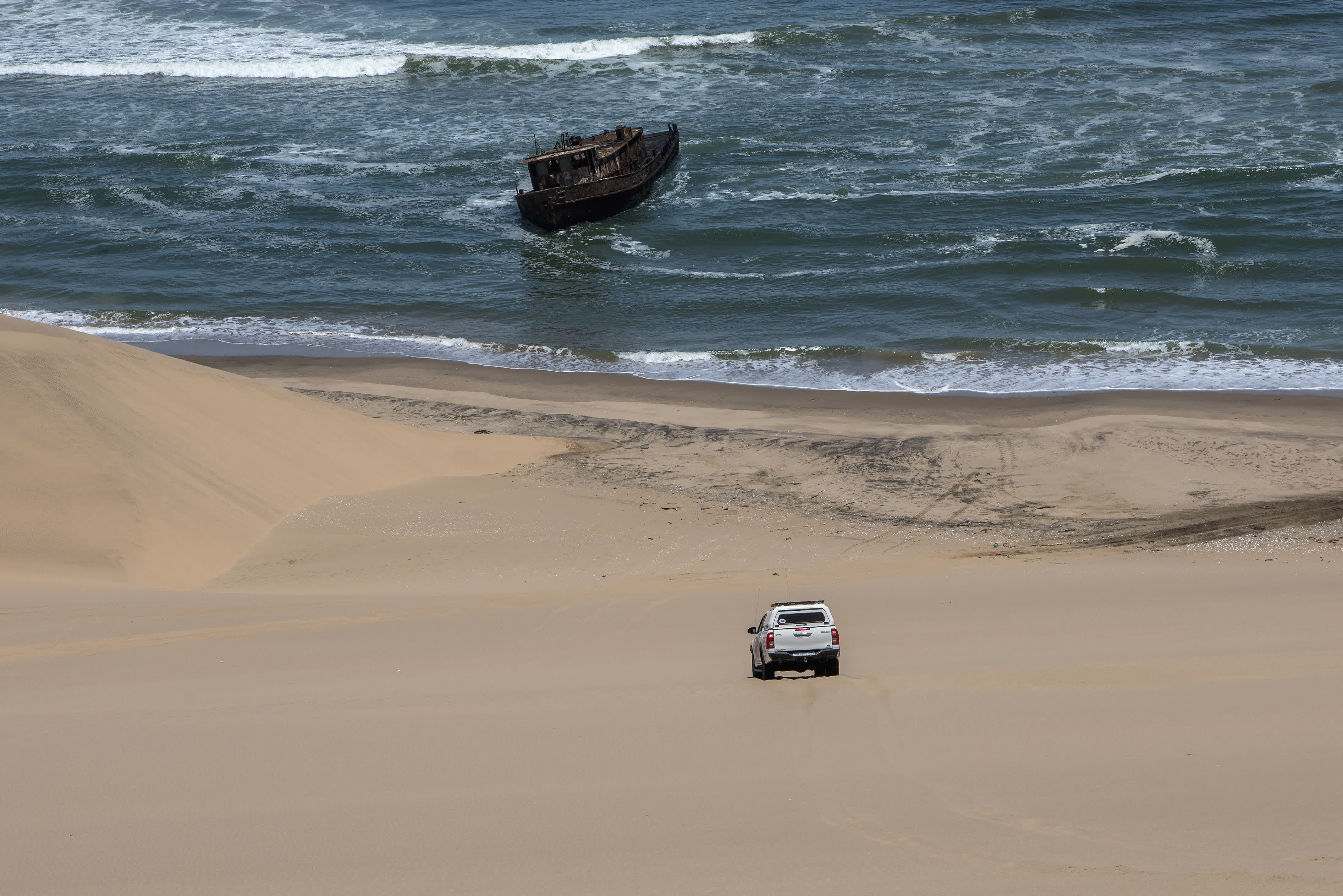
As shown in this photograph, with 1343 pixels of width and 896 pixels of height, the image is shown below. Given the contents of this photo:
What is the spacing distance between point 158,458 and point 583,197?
21220mm

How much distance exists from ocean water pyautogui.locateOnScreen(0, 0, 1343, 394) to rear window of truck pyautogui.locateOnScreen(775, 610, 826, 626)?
13443mm

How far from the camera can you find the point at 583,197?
3475 cm

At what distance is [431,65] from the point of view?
170 feet

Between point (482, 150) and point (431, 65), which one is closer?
point (482, 150)

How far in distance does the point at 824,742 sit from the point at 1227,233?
86.4ft

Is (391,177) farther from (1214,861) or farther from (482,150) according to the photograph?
(1214,861)

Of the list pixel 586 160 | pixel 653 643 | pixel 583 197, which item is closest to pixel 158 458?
pixel 653 643

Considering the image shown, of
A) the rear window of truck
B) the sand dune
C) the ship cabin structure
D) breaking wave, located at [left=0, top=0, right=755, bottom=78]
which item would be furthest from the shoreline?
breaking wave, located at [left=0, top=0, right=755, bottom=78]

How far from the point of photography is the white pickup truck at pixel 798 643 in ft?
35.0

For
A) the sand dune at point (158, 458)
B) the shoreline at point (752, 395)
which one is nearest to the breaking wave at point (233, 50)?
the shoreline at point (752, 395)

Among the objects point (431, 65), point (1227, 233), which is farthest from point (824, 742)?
point (431, 65)

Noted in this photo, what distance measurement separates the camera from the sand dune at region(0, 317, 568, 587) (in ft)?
46.1

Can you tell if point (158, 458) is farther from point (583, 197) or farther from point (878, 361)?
point (583, 197)

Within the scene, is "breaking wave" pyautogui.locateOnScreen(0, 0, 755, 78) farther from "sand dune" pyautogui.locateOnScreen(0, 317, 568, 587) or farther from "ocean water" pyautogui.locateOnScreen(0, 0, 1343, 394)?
"sand dune" pyautogui.locateOnScreen(0, 317, 568, 587)
